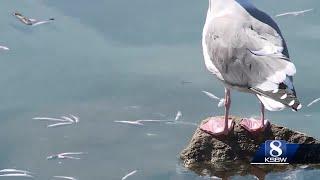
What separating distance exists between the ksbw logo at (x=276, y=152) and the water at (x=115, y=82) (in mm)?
139

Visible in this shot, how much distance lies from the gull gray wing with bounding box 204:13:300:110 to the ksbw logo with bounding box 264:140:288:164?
0.41 metres

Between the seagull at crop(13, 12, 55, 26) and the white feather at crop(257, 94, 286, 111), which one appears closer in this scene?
the white feather at crop(257, 94, 286, 111)

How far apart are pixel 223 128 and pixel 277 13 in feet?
6.09

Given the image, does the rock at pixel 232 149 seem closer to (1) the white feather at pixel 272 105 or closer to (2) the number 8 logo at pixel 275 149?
(2) the number 8 logo at pixel 275 149

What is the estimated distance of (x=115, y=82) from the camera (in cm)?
607

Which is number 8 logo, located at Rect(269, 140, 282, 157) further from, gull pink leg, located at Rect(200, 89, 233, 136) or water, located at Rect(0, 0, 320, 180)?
gull pink leg, located at Rect(200, 89, 233, 136)

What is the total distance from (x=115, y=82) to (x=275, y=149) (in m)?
1.33

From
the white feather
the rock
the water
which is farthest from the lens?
the water

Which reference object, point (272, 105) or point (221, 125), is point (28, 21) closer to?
point (221, 125)

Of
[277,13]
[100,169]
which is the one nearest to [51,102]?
[100,169]

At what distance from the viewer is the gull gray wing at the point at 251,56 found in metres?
4.80

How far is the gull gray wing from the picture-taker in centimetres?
480

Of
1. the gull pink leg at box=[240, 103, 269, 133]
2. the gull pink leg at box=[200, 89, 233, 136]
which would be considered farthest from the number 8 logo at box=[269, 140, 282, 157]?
the gull pink leg at box=[200, 89, 233, 136]

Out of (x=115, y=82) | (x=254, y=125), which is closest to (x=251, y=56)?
(x=254, y=125)
